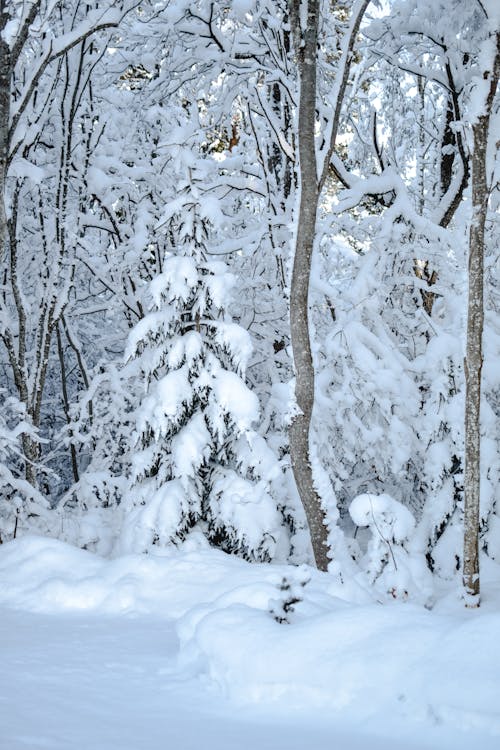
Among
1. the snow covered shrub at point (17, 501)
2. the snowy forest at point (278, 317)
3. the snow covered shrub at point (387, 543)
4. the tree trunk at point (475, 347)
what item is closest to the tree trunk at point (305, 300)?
the snowy forest at point (278, 317)

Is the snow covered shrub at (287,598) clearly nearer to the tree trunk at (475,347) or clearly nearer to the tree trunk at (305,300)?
the tree trunk at (475,347)

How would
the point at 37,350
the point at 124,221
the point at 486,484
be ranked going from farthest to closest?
1. the point at 124,221
2. the point at 37,350
3. the point at 486,484

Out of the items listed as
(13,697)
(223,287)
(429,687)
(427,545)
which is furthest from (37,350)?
(429,687)

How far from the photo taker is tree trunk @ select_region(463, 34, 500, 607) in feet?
19.1

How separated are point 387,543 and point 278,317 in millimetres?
5612

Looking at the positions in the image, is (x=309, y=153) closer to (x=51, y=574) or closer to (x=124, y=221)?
(x=51, y=574)

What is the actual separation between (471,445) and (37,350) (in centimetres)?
720

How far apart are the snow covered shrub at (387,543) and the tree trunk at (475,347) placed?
0.60 metres

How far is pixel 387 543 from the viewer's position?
6.28 m

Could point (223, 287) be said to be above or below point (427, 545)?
above

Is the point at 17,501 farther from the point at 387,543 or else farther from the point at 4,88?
the point at 4,88

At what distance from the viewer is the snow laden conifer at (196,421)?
24.7 ft

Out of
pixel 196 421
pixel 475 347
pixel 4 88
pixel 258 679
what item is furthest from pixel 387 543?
pixel 4 88

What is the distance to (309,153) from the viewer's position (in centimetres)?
677
